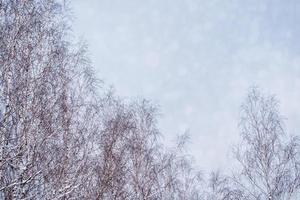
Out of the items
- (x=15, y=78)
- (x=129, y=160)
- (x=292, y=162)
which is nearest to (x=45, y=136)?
(x=15, y=78)

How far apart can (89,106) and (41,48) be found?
2.46 m

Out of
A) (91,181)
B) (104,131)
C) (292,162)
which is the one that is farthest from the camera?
(292,162)

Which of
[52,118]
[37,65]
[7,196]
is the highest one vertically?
[37,65]

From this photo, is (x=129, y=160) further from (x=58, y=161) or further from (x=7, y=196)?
(x=7, y=196)

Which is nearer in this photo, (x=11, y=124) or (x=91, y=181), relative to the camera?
(x=11, y=124)

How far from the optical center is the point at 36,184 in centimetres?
1017

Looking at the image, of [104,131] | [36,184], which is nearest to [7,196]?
[36,184]

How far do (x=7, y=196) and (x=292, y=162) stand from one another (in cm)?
1020

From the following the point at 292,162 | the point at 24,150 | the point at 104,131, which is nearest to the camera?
the point at 24,150

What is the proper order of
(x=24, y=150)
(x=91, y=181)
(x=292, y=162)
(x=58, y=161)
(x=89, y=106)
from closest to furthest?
(x=24, y=150), (x=58, y=161), (x=89, y=106), (x=91, y=181), (x=292, y=162)

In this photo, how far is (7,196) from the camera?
375 inches

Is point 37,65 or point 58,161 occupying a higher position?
point 37,65

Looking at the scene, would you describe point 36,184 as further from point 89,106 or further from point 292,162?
point 292,162

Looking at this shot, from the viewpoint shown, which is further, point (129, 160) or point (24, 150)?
point (129, 160)
